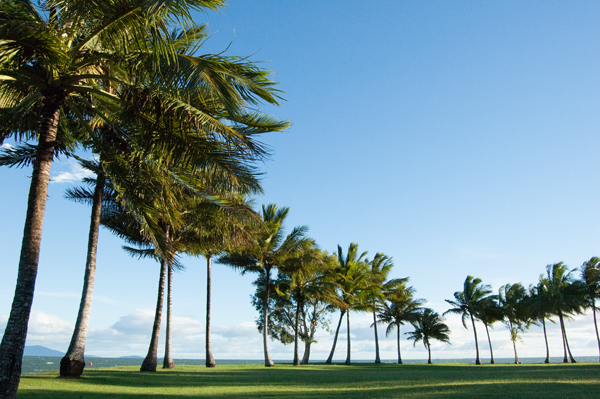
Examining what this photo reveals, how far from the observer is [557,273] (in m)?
39.4

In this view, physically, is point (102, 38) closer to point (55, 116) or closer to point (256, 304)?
point (55, 116)

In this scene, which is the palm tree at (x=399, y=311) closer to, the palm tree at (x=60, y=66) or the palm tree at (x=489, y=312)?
the palm tree at (x=489, y=312)

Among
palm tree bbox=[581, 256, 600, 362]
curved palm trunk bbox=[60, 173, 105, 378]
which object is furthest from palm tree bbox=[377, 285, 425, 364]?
curved palm trunk bbox=[60, 173, 105, 378]

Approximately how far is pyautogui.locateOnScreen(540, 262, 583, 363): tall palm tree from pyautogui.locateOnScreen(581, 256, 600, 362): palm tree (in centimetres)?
81

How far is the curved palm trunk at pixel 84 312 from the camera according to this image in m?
12.5

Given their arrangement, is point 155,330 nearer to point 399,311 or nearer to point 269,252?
point 269,252

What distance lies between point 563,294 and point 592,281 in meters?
2.79

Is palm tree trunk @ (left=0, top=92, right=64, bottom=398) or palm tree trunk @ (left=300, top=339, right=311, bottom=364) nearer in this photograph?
palm tree trunk @ (left=0, top=92, right=64, bottom=398)

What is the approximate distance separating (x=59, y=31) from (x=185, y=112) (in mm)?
2450

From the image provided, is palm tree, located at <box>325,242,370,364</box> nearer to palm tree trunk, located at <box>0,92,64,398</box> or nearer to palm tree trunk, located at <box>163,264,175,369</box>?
palm tree trunk, located at <box>163,264,175,369</box>

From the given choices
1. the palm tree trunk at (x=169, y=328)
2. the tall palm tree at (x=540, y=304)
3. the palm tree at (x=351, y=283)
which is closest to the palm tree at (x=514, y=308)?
the tall palm tree at (x=540, y=304)

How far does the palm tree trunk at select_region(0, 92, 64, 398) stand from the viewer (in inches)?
243

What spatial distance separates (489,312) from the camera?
4197cm

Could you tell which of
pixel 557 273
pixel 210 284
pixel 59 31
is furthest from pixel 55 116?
pixel 557 273
